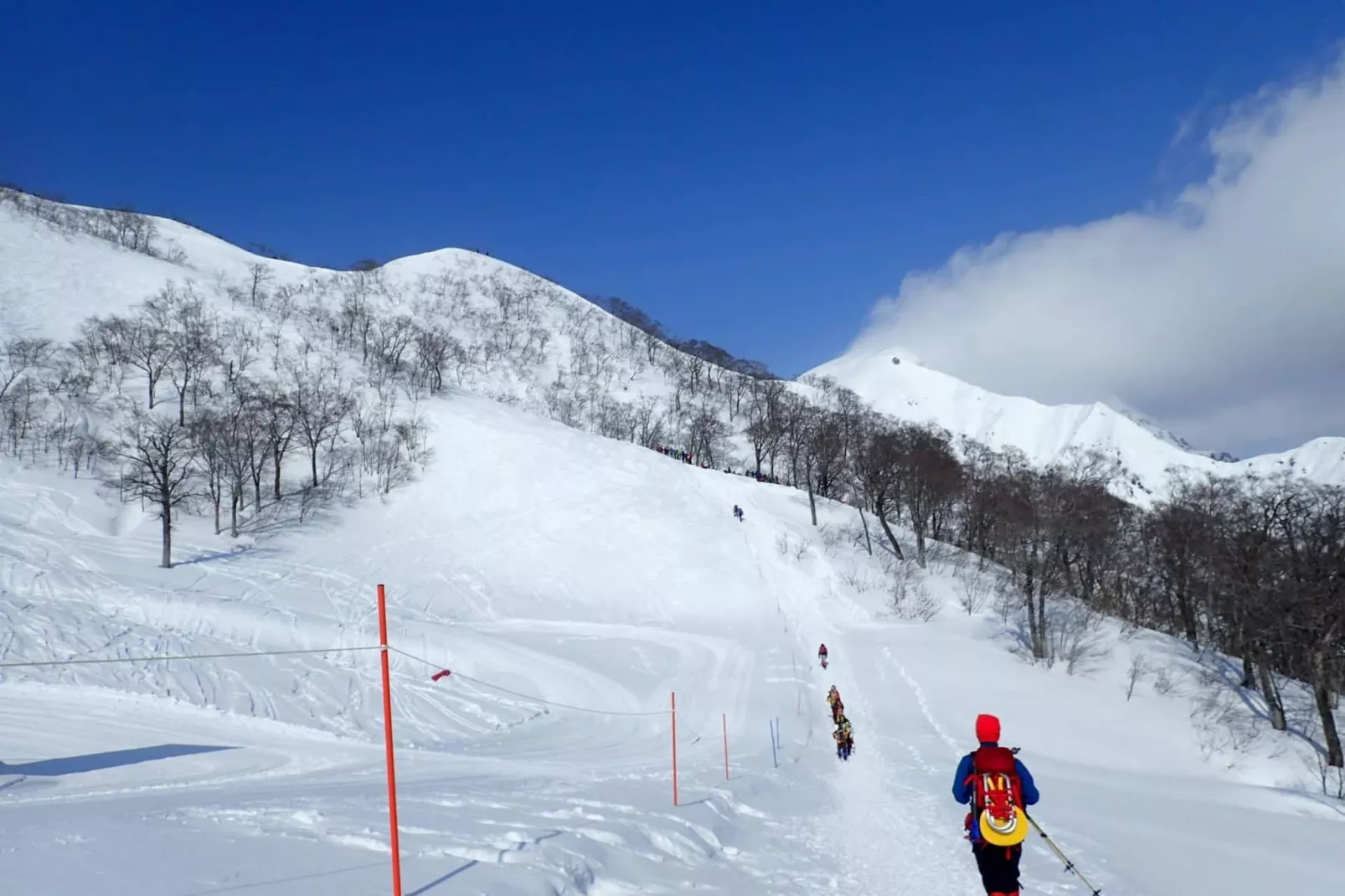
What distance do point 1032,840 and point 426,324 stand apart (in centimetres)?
13034

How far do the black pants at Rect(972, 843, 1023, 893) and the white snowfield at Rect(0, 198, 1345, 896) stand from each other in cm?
301

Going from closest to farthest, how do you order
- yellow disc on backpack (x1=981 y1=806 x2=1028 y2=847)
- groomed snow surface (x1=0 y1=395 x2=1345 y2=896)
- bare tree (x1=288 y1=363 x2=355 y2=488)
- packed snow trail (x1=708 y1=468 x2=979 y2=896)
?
yellow disc on backpack (x1=981 y1=806 x2=1028 y2=847), groomed snow surface (x1=0 y1=395 x2=1345 y2=896), packed snow trail (x1=708 y1=468 x2=979 y2=896), bare tree (x1=288 y1=363 x2=355 y2=488)

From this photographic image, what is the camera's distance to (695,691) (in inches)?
1243

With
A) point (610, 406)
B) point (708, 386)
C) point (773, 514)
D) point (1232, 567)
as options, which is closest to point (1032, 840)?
point (1232, 567)

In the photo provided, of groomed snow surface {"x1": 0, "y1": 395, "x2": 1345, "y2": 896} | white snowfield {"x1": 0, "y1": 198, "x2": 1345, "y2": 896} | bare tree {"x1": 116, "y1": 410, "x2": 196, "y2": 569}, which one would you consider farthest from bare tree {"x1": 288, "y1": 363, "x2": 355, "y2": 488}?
groomed snow surface {"x1": 0, "y1": 395, "x2": 1345, "y2": 896}

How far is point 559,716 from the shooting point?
2620 centimetres

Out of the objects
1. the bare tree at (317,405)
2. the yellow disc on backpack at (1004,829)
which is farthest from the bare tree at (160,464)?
the yellow disc on backpack at (1004,829)

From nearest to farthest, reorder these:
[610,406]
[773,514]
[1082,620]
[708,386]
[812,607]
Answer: [1082,620], [812,607], [773,514], [610,406], [708,386]

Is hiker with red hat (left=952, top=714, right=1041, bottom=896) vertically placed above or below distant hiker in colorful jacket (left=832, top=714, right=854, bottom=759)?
above

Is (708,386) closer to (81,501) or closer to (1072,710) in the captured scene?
(81,501)

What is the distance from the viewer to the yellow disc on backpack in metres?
6.61

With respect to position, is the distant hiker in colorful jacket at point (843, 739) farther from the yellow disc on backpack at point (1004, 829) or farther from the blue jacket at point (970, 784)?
the yellow disc on backpack at point (1004, 829)

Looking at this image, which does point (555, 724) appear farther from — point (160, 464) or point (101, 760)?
point (160, 464)

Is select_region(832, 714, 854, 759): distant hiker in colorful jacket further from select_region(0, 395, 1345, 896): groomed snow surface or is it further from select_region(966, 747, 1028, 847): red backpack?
select_region(966, 747, 1028, 847): red backpack
